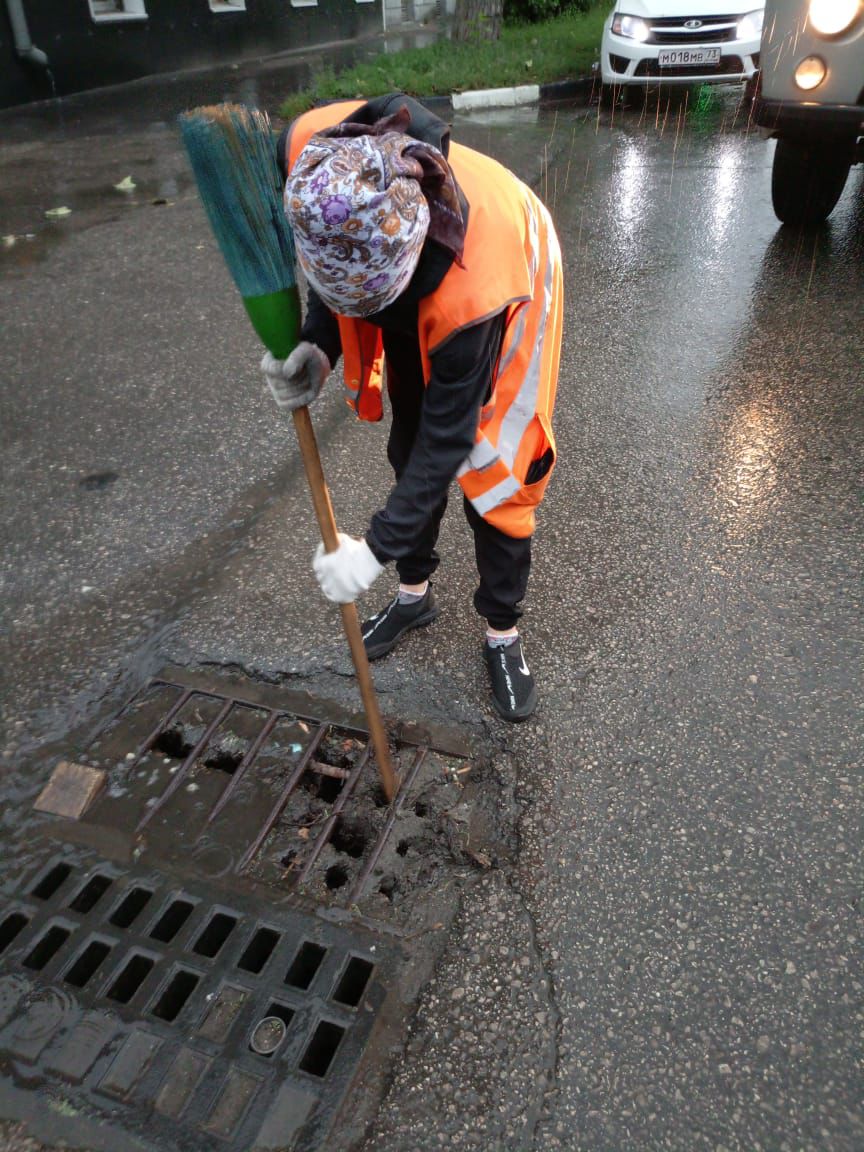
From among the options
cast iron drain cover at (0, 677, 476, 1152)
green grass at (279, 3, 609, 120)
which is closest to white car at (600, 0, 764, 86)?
green grass at (279, 3, 609, 120)

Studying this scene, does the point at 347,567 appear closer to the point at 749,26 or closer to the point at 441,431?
the point at 441,431

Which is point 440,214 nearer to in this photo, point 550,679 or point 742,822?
point 550,679

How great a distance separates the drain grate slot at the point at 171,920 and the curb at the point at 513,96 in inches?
348

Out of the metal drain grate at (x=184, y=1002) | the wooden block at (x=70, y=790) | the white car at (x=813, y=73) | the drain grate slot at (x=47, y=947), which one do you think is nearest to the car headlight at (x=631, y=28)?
the white car at (x=813, y=73)

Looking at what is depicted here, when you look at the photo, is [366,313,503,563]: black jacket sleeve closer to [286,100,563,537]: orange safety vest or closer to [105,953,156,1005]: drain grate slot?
[286,100,563,537]: orange safety vest

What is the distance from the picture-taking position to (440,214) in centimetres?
154

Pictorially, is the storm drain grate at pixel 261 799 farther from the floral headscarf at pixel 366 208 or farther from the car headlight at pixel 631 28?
the car headlight at pixel 631 28

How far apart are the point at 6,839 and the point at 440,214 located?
5.61 ft

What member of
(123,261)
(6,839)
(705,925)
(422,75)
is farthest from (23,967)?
(422,75)

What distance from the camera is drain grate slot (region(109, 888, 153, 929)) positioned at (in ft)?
6.13

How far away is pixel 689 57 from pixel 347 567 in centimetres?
844

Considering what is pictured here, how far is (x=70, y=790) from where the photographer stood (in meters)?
2.12

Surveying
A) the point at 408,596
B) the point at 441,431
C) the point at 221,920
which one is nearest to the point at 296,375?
the point at 441,431

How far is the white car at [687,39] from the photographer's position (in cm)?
803
